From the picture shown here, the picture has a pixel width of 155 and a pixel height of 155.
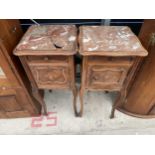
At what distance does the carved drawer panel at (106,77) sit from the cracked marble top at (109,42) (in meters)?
0.14

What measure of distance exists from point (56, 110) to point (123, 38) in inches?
40.7

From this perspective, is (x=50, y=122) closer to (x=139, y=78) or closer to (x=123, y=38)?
(x=139, y=78)

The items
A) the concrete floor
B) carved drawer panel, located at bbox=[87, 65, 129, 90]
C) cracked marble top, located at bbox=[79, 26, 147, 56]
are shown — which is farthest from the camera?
the concrete floor

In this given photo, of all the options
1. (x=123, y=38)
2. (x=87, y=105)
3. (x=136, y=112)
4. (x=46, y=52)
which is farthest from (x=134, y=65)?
(x=87, y=105)

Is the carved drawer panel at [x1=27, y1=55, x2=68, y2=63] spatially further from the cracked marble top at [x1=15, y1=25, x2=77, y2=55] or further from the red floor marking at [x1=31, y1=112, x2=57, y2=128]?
the red floor marking at [x1=31, y1=112, x2=57, y2=128]

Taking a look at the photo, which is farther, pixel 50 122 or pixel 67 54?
pixel 50 122

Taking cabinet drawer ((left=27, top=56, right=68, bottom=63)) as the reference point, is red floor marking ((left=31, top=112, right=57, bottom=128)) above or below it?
below

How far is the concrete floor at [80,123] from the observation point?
1438 millimetres

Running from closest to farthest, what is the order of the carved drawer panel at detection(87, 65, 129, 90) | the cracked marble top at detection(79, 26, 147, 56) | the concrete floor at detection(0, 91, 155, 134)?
1. the cracked marble top at detection(79, 26, 147, 56)
2. the carved drawer panel at detection(87, 65, 129, 90)
3. the concrete floor at detection(0, 91, 155, 134)

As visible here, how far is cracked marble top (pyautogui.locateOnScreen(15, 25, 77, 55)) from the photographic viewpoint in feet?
2.90

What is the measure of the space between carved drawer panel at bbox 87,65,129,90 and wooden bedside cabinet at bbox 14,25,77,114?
0.14 m

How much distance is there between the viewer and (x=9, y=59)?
967 millimetres

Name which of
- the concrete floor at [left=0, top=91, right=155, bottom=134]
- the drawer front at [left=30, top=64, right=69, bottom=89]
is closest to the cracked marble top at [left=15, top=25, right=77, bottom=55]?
the drawer front at [left=30, top=64, right=69, bottom=89]

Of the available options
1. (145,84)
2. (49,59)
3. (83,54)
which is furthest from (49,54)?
(145,84)
